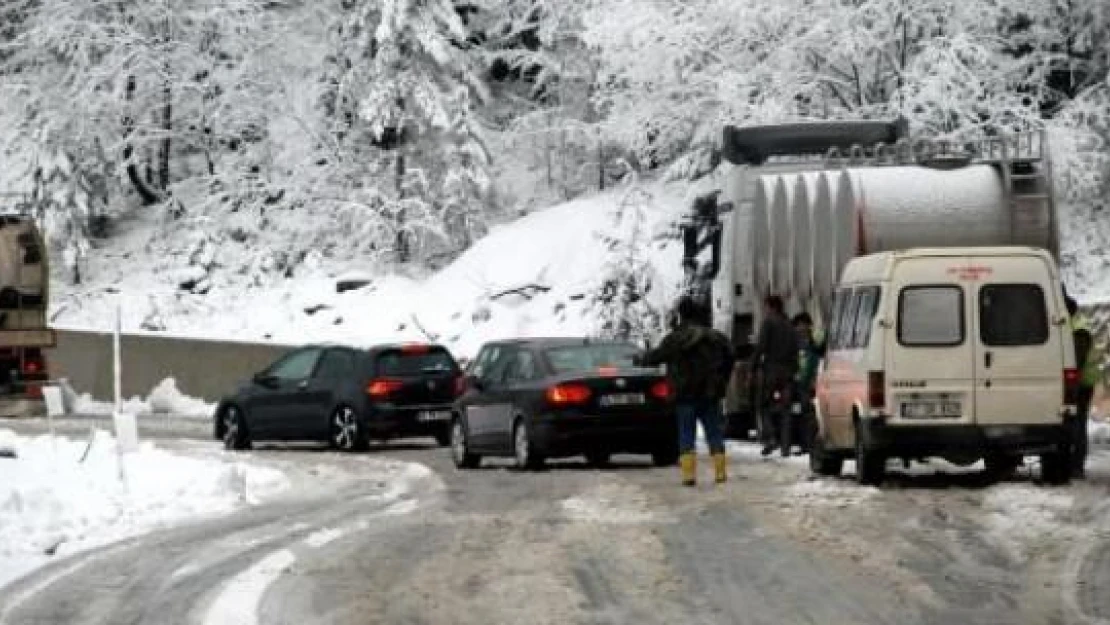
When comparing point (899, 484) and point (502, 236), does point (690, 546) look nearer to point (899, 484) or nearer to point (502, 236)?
point (899, 484)

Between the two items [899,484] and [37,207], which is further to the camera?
[37,207]

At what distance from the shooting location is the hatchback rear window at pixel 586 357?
2297 centimetres

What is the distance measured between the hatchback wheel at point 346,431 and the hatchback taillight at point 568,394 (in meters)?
5.87

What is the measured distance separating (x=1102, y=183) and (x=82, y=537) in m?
25.7

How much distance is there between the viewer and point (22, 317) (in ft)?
110

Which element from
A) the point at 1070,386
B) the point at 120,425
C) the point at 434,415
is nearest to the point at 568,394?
the point at 120,425

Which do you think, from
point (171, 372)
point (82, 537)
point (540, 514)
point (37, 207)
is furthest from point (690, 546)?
point (37, 207)

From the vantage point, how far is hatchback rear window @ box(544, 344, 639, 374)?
22969 mm

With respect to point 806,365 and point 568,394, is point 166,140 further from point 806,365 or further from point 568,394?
point 568,394

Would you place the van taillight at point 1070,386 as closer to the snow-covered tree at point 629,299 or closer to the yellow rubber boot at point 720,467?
the yellow rubber boot at point 720,467

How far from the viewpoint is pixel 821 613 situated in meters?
11.1

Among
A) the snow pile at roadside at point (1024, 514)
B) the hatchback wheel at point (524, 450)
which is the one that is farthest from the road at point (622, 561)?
the hatchback wheel at point (524, 450)

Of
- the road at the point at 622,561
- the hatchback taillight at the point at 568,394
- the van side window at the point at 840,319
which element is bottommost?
the road at the point at 622,561

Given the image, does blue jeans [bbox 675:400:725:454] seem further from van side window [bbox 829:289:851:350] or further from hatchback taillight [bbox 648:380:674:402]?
hatchback taillight [bbox 648:380:674:402]
